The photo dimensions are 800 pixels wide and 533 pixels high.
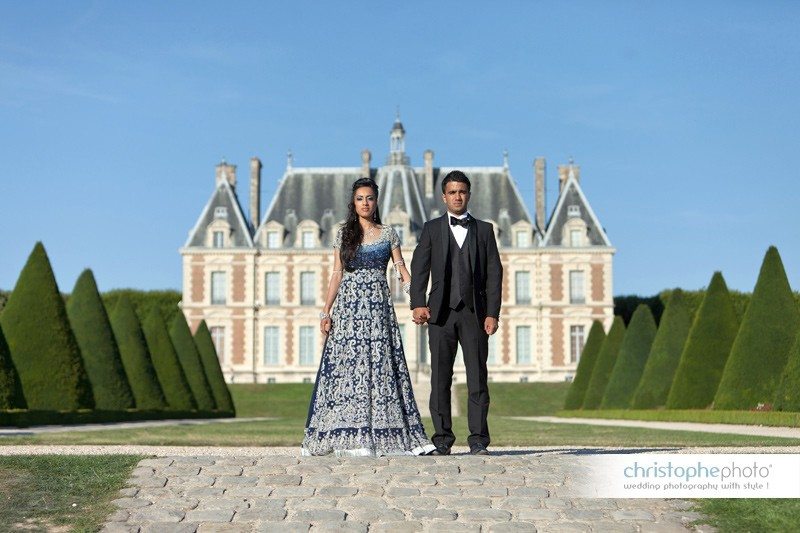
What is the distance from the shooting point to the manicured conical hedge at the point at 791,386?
16094 millimetres

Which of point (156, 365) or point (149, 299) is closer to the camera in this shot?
point (156, 365)

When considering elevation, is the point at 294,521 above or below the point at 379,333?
below

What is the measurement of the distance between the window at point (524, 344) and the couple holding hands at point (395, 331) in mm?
35783

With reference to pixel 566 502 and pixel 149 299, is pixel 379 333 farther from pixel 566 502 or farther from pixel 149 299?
pixel 149 299

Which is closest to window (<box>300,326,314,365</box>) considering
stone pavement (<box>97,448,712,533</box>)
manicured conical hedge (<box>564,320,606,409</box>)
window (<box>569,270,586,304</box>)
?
window (<box>569,270,586,304</box>)

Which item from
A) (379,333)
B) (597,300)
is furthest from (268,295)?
(379,333)

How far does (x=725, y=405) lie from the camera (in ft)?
58.7

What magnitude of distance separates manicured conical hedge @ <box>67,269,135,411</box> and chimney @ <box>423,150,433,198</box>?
979 inches

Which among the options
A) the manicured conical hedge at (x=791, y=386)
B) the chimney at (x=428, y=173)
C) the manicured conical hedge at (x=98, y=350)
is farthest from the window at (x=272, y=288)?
the manicured conical hedge at (x=791, y=386)

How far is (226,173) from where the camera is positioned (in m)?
44.8

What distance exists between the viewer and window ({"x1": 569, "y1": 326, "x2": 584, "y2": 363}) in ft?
140

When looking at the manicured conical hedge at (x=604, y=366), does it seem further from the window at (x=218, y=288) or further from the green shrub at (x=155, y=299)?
the green shrub at (x=155, y=299)

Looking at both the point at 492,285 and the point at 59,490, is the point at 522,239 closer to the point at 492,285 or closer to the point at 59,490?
the point at 492,285

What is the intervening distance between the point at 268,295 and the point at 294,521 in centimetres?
3824
